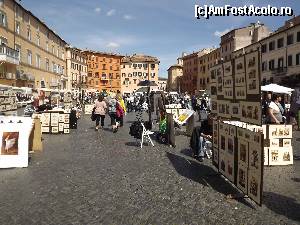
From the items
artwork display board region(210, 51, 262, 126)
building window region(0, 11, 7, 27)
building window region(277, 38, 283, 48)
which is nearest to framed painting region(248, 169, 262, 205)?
artwork display board region(210, 51, 262, 126)

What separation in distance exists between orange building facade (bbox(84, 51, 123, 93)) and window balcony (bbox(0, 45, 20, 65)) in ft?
207

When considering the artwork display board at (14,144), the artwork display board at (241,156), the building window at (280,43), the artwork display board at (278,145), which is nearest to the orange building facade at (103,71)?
the building window at (280,43)

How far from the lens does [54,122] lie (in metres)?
16.3

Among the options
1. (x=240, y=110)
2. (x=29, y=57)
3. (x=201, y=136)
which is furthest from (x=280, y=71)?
(x=240, y=110)

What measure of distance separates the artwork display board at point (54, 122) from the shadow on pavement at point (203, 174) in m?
7.56

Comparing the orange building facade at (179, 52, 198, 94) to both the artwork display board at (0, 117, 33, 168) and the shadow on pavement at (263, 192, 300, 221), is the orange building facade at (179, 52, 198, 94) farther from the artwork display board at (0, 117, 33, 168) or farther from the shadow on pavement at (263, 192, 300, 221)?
the shadow on pavement at (263, 192, 300, 221)

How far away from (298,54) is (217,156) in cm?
3856

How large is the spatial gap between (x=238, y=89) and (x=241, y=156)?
3.95ft

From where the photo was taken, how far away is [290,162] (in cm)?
920

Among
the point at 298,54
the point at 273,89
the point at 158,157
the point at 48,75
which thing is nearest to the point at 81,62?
the point at 48,75

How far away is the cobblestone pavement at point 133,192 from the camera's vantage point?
17.7 ft

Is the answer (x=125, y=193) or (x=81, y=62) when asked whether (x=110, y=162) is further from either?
(x=81, y=62)

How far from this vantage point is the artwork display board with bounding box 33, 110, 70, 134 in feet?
53.4

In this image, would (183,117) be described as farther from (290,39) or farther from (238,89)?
(290,39)
